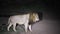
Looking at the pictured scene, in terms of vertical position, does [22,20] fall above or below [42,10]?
below

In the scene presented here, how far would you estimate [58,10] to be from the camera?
1.47 meters

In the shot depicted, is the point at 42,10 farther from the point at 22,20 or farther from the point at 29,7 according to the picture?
the point at 22,20

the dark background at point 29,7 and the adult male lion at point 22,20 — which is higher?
the dark background at point 29,7

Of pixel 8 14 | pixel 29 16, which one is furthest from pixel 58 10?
pixel 8 14

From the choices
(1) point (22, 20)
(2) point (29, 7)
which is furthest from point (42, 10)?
(1) point (22, 20)

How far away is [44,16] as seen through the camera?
1.47 meters

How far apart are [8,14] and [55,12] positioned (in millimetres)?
546

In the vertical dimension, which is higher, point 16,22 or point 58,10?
point 58,10

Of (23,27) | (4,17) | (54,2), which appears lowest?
(23,27)

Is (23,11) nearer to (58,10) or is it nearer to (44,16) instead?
(44,16)

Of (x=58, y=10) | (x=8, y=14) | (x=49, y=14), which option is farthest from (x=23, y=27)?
(x=58, y=10)

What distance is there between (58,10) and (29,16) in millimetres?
346

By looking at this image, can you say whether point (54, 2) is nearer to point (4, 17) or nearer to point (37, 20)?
point (37, 20)

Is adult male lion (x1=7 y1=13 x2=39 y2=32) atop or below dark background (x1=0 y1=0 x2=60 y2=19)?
below
